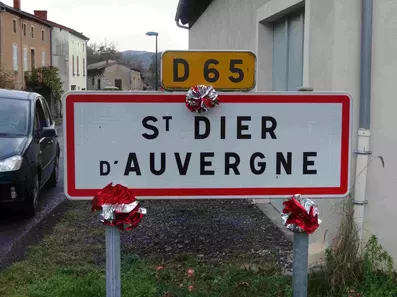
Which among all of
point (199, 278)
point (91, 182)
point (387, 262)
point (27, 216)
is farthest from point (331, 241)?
point (27, 216)

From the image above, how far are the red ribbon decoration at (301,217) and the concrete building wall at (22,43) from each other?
33998 millimetres

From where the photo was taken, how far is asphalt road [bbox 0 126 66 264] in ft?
19.4

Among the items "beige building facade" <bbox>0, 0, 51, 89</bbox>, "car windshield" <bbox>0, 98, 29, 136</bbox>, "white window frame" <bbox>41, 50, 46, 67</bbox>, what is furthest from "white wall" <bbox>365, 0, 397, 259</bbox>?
"white window frame" <bbox>41, 50, 46, 67</bbox>

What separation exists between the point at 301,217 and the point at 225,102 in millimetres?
597

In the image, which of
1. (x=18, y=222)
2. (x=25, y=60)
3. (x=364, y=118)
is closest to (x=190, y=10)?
(x=18, y=222)

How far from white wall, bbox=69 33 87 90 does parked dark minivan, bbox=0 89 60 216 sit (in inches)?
1775

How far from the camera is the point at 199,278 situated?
427 centimetres

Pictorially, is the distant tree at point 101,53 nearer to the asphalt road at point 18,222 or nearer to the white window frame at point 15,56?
the white window frame at point 15,56

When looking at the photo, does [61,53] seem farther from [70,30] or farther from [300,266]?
[300,266]

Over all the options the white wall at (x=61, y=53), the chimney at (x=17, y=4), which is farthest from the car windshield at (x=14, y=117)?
the white wall at (x=61, y=53)

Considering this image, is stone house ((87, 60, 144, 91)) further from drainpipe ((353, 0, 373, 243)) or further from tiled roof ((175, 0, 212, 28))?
drainpipe ((353, 0, 373, 243))

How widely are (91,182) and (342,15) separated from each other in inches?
103

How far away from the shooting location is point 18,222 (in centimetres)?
696

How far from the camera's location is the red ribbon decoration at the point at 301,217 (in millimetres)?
2209
